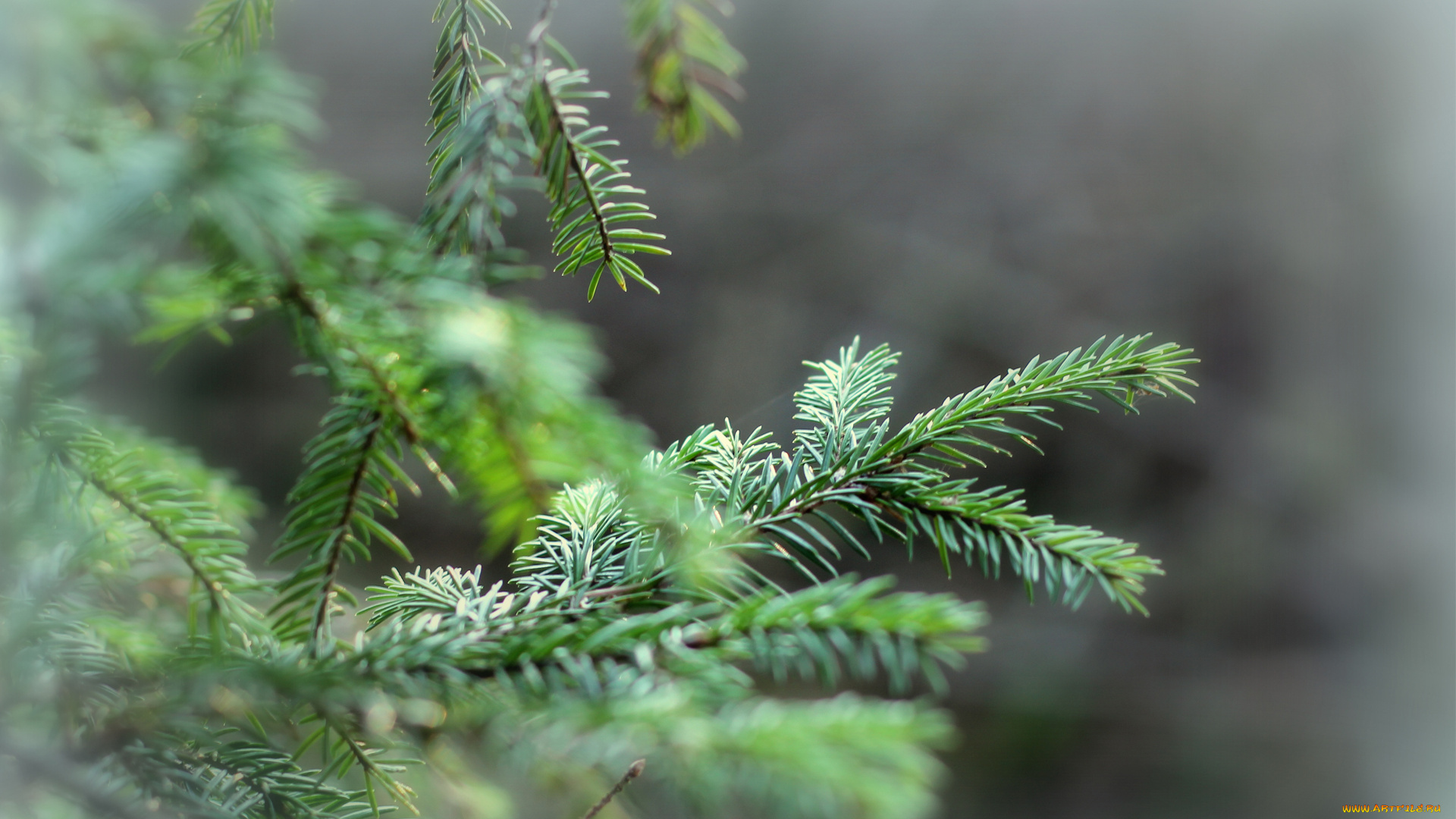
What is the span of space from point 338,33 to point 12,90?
4.02ft

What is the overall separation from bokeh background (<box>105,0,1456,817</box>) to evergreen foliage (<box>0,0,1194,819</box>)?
94 cm

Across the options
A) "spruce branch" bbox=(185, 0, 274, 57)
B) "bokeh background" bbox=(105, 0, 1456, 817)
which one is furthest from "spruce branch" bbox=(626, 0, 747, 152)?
"bokeh background" bbox=(105, 0, 1456, 817)

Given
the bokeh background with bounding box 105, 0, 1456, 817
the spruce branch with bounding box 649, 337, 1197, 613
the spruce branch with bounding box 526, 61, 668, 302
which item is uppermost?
the bokeh background with bounding box 105, 0, 1456, 817

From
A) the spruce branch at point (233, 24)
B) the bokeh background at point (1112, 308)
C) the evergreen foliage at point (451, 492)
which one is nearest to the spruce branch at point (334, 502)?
the evergreen foliage at point (451, 492)

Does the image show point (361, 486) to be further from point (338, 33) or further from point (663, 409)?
point (338, 33)

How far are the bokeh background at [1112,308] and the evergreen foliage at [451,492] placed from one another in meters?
0.94

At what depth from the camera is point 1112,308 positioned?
123cm

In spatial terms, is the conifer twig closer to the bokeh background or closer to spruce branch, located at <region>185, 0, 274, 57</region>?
spruce branch, located at <region>185, 0, 274, 57</region>

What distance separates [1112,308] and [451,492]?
4.07 ft

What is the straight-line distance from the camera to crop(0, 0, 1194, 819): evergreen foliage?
5.1 inches

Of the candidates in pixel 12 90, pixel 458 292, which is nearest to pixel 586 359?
pixel 458 292

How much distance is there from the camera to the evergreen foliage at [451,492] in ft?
0.43

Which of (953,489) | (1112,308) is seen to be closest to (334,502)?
(953,489)

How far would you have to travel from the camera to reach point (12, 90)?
0.27 meters
